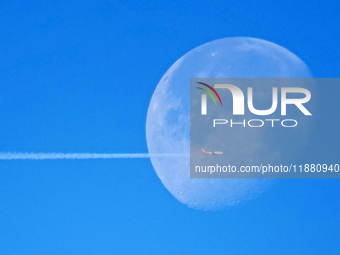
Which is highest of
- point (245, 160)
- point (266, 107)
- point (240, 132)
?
point (266, 107)

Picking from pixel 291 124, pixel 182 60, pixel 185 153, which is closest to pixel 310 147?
pixel 291 124

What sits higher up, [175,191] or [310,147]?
[310,147]

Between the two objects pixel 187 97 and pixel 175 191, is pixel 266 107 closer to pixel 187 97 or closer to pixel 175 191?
pixel 187 97

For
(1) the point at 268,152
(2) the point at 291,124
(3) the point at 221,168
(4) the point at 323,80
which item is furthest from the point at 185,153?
(4) the point at 323,80

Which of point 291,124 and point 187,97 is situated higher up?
point 187,97

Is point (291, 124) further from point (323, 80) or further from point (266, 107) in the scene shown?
point (323, 80)

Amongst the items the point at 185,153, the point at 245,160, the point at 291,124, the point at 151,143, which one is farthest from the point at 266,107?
the point at 151,143

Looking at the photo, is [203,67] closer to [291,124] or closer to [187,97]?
[187,97]
